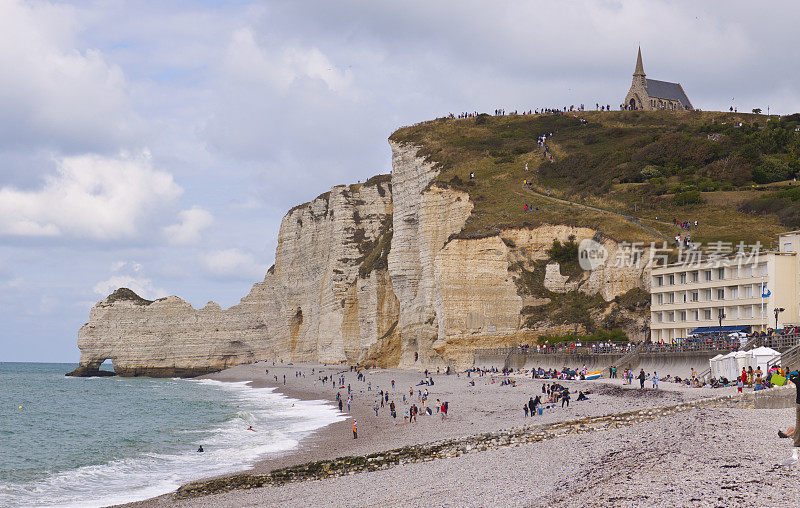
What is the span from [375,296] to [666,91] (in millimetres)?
62913

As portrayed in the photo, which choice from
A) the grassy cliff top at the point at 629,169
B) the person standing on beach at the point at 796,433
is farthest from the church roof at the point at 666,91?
the person standing on beach at the point at 796,433

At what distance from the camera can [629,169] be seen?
78.4 m

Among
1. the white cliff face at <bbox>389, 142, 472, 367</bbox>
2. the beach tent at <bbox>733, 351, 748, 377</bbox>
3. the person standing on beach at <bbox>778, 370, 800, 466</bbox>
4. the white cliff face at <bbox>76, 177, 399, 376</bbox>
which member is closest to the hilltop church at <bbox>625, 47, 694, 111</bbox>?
the white cliff face at <bbox>76, 177, 399, 376</bbox>

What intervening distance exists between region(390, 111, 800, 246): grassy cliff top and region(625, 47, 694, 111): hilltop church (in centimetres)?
1406

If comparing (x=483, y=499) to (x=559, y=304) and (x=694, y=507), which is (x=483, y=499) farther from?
(x=559, y=304)

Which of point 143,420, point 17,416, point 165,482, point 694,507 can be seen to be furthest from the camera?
point 17,416

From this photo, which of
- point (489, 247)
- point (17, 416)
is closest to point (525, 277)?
point (489, 247)

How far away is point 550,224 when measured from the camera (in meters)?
62.7

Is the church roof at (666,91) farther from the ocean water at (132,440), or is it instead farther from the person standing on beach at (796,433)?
the person standing on beach at (796,433)

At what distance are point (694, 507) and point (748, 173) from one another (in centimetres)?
6753

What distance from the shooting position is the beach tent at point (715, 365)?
31.6 meters

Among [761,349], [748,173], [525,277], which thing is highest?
[748,173]

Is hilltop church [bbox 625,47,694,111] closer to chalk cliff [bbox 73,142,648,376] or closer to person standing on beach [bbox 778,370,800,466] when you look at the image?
chalk cliff [bbox 73,142,648,376]

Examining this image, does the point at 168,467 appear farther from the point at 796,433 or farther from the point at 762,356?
the point at 796,433
